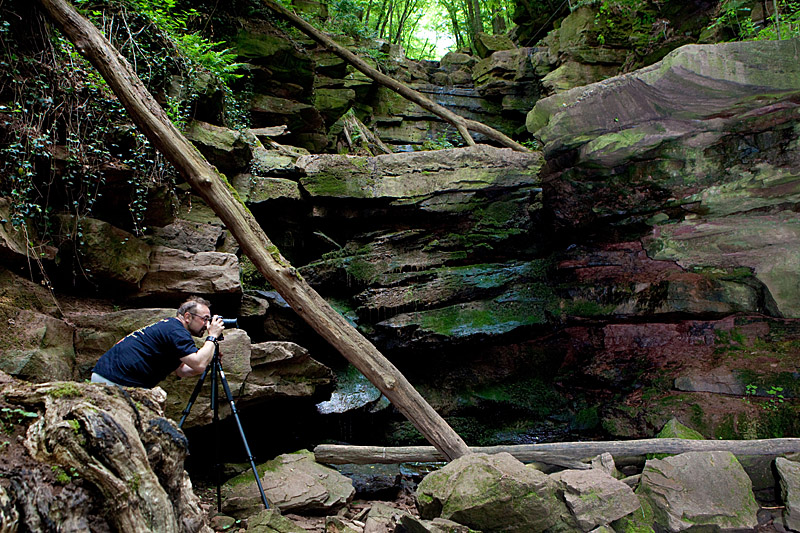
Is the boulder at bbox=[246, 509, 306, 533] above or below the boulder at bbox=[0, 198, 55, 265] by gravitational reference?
below

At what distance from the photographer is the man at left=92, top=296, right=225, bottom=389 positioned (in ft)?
10.6

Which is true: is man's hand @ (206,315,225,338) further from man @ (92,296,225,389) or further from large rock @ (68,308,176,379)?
large rock @ (68,308,176,379)

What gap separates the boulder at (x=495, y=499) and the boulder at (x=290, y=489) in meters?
1.15

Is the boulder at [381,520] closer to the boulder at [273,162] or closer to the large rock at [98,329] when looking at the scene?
the large rock at [98,329]

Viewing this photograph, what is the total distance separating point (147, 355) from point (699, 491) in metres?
4.73

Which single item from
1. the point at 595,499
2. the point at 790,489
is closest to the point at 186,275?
the point at 595,499

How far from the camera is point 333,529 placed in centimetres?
392

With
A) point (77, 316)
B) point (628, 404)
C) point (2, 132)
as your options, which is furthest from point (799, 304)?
point (2, 132)

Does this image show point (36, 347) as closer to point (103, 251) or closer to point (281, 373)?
point (103, 251)

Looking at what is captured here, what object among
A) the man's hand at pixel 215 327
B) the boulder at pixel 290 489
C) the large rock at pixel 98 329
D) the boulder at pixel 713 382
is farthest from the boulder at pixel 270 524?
the boulder at pixel 713 382

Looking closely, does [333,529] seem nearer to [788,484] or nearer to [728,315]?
[788,484]

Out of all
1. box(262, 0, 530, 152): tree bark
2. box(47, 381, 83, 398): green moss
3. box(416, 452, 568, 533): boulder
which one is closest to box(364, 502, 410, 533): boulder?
box(416, 452, 568, 533): boulder

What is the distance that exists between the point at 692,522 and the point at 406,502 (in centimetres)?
271

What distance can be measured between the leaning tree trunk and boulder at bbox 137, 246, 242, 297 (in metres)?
1.17
